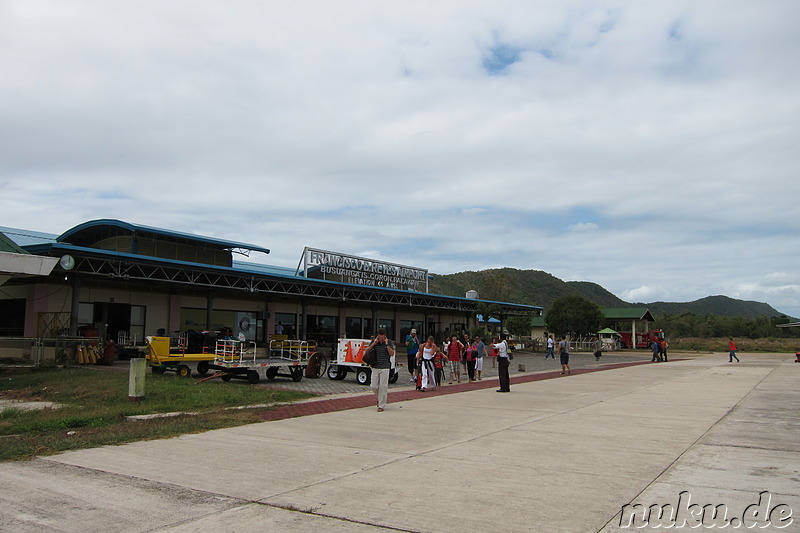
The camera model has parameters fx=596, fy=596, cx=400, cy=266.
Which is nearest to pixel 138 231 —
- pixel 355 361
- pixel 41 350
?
pixel 41 350

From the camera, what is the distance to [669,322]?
10625cm

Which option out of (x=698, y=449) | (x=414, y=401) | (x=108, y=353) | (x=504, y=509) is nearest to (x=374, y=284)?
(x=108, y=353)

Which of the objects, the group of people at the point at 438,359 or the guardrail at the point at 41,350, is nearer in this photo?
the group of people at the point at 438,359

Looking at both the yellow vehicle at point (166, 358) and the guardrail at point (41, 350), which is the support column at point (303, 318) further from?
the yellow vehicle at point (166, 358)

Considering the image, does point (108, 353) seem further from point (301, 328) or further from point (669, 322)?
point (669, 322)

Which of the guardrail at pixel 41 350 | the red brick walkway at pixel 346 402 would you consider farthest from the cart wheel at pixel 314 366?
the guardrail at pixel 41 350

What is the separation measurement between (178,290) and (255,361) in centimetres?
1557

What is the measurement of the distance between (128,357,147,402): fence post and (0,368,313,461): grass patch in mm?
164

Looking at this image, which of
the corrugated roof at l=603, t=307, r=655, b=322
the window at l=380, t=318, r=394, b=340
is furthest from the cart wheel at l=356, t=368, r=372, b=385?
the corrugated roof at l=603, t=307, r=655, b=322

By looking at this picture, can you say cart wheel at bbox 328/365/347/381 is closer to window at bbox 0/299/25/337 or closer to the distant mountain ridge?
window at bbox 0/299/25/337

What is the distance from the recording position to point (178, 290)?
33.1 metres

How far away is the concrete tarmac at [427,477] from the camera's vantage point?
5469 millimetres

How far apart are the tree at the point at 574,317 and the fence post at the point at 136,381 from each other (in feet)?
199

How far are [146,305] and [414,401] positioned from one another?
21.2 metres
